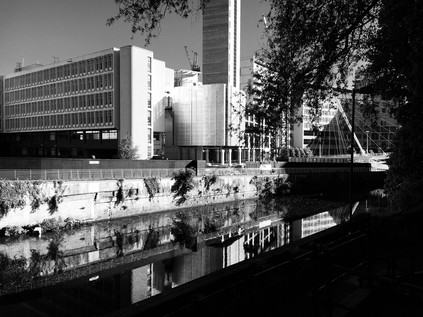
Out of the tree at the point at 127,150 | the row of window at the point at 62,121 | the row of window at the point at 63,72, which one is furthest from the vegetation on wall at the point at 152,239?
the row of window at the point at 63,72

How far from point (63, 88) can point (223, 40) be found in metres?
44.9

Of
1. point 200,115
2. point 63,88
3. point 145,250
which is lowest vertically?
point 145,250

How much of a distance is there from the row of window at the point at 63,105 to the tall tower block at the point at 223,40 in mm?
37656

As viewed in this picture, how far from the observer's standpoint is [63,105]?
73812 millimetres

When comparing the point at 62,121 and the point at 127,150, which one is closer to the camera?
the point at 127,150

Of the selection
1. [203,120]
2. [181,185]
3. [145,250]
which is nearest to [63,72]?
[203,120]

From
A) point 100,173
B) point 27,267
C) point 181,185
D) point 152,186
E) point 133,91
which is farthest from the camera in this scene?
point 133,91

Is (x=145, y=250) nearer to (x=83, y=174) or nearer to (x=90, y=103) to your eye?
(x=83, y=174)

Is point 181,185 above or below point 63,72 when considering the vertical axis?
below

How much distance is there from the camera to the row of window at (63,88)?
6756cm

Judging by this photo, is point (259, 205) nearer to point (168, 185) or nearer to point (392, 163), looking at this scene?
point (168, 185)

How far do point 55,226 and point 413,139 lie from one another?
996 inches

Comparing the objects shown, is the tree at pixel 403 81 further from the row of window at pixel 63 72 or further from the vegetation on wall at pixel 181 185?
the row of window at pixel 63 72

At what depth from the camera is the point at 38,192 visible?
89.9 ft
